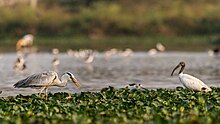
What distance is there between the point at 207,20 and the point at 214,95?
43.2 m

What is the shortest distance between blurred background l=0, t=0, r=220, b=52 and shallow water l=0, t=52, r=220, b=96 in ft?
43.6

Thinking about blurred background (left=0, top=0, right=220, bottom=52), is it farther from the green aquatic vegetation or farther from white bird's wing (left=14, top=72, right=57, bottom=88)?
the green aquatic vegetation

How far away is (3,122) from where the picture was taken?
11.8m

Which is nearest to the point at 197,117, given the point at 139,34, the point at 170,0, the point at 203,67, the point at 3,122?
the point at 3,122

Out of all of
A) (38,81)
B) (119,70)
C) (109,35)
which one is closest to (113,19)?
(109,35)

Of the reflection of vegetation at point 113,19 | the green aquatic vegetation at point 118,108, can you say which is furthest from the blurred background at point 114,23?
the green aquatic vegetation at point 118,108

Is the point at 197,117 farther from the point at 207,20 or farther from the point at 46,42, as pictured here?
the point at 207,20

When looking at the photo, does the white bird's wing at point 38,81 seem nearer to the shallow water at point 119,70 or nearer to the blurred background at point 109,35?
the shallow water at point 119,70

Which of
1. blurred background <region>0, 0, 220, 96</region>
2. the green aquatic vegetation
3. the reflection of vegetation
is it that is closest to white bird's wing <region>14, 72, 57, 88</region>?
the green aquatic vegetation

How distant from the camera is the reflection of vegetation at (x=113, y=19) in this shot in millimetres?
57656

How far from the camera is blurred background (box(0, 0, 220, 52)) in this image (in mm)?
53531

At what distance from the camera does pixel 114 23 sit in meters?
59.4

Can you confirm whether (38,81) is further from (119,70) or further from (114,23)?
(114,23)

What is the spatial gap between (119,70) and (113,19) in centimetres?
3226
